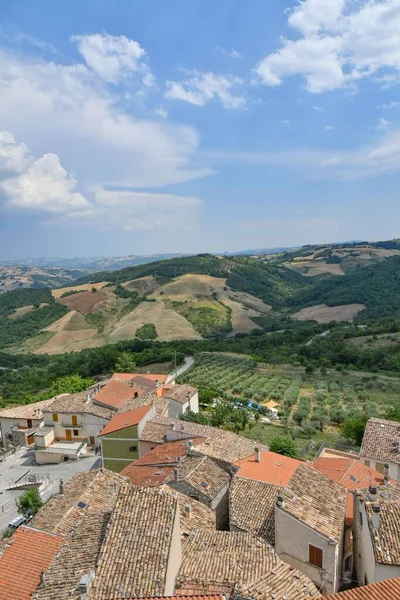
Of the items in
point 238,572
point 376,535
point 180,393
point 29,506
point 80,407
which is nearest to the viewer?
point 238,572

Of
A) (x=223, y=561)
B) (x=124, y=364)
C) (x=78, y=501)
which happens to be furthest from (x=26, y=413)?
(x=223, y=561)

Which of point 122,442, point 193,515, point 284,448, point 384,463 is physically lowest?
point 122,442

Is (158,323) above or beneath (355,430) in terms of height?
beneath

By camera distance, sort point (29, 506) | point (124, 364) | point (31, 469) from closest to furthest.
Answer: point (29, 506) < point (31, 469) < point (124, 364)

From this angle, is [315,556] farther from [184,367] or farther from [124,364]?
[124,364]

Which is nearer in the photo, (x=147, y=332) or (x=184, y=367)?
(x=184, y=367)

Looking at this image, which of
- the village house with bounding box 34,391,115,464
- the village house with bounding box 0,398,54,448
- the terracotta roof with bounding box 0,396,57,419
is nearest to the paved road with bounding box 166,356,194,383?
the village house with bounding box 34,391,115,464

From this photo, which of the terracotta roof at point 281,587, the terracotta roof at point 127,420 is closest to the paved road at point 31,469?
the terracotta roof at point 127,420
